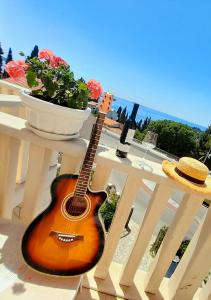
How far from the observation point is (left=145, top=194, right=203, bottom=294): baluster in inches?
54.6

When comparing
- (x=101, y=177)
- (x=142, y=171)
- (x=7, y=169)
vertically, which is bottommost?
(x=7, y=169)

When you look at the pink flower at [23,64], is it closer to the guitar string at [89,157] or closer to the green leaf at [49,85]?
the green leaf at [49,85]

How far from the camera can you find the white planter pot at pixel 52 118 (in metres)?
1.16

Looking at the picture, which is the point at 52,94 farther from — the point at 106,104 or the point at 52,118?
the point at 106,104

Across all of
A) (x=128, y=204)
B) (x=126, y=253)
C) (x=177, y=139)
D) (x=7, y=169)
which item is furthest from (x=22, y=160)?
(x=177, y=139)

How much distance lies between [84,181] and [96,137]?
223 millimetres

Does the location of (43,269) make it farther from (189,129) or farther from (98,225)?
(189,129)

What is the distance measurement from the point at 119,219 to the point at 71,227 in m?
0.38

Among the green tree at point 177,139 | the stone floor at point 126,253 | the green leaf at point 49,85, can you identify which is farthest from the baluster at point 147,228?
the green tree at point 177,139

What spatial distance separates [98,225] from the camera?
1198 mm

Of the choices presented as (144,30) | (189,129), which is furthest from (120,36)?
(189,129)

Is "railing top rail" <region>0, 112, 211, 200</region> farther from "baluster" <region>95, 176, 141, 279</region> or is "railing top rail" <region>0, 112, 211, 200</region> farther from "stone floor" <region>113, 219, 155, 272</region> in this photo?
"stone floor" <region>113, 219, 155, 272</region>

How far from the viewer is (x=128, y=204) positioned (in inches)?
55.6

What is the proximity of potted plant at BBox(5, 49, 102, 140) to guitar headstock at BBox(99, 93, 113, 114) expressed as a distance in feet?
0.24
